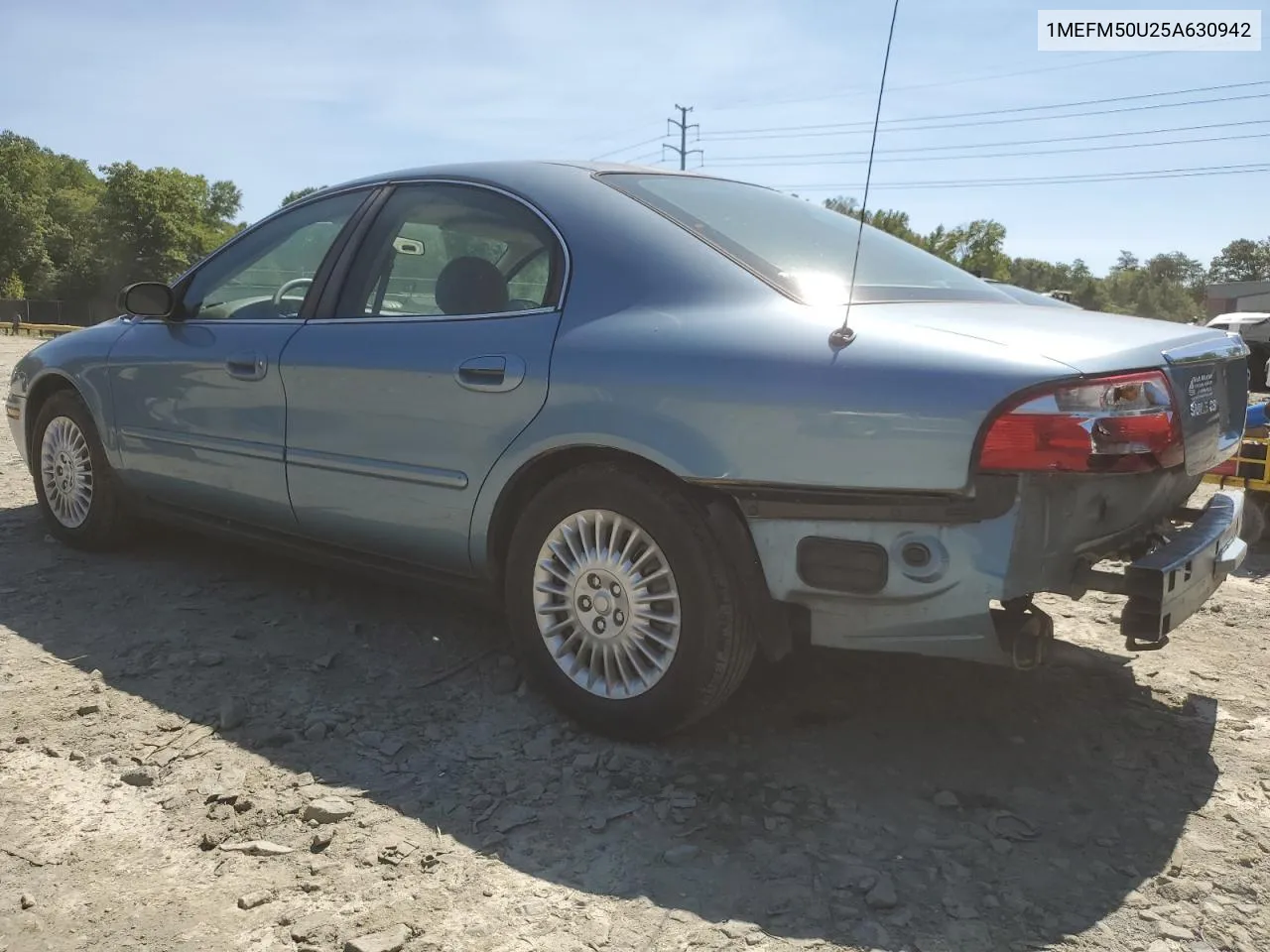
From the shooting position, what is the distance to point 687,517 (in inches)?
109

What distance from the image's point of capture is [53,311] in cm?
6088

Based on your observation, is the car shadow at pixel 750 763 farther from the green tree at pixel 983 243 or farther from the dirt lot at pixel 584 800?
the green tree at pixel 983 243

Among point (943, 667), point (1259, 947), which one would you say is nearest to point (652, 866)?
point (1259, 947)

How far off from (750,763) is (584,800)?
0.48 meters

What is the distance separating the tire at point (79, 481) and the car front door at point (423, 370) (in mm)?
1409

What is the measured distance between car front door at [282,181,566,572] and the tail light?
1254mm

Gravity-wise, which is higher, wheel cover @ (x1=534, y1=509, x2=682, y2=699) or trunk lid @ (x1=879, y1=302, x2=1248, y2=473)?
trunk lid @ (x1=879, y1=302, x2=1248, y2=473)

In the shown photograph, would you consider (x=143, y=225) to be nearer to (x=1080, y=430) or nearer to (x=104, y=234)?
(x=104, y=234)

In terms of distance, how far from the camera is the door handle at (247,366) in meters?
3.79

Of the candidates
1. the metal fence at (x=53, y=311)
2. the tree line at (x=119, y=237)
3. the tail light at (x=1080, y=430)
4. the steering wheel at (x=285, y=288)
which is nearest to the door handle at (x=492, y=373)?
the steering wheel at (x=285, y=288)

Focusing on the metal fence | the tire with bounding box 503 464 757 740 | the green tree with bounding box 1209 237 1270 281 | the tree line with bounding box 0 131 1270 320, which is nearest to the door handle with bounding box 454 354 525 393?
the tire with bounding box 503 464 757 740

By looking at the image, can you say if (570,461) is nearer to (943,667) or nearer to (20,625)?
(943,667)

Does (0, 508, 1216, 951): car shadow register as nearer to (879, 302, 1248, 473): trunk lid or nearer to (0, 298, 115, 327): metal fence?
(879, 302, 1248, 473): trunk lid

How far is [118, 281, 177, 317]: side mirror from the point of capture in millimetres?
4207
